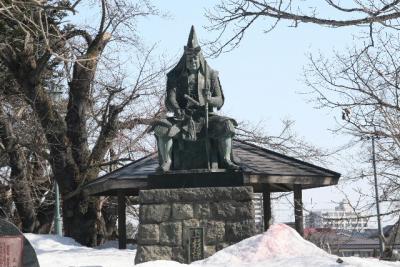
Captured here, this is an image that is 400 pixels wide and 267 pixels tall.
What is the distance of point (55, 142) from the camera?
63.4ft

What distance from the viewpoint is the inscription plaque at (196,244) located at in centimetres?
1047

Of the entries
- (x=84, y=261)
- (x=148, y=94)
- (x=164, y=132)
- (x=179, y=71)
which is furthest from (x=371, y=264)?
(x=148, y=94)

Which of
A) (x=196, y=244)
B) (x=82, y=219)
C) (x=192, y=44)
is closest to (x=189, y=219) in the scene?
(x=196, y=244)

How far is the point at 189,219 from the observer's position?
420 inches

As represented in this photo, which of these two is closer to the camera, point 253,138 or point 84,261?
point 84,261

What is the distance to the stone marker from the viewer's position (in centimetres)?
699

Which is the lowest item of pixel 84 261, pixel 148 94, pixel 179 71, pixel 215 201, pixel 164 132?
pixel 84 261

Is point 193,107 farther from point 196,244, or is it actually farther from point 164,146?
point 196,244

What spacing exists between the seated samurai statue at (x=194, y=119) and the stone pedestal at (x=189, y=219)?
0.48m

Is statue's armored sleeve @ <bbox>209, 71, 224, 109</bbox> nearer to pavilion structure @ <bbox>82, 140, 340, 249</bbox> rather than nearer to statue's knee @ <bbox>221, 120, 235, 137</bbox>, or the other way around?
statue's knee @ <bbox>221, 120, 235, 137</bbox>

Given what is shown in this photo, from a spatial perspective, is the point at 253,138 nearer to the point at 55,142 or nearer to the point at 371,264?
the point at 55,142

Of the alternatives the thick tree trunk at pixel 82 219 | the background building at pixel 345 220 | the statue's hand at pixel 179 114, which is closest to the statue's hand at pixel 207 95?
the statue's hand at pixel 179 114

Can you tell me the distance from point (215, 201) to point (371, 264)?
383cm

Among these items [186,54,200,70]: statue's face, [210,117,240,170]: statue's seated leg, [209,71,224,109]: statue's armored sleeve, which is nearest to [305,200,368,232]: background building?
[210,117,240,170]: statue's seated leg
